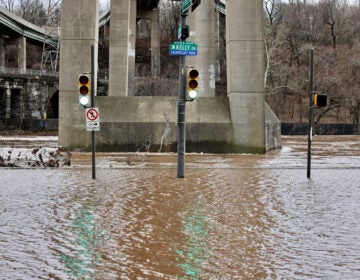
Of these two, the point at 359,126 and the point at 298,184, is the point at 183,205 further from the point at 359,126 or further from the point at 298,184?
the point at 359,126

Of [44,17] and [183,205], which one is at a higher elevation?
[44,17]

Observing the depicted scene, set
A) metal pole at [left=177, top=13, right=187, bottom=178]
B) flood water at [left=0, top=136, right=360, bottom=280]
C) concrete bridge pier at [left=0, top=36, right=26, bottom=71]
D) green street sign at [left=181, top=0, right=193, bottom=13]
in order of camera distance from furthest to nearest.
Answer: concrete bridge pier at [left=0, top=36, right=26, bottom=71] < metal pole at [left=177, top=13, right=187, bottom=178] < green street sign at [left=181, top=0, right=193, bottom=13] < flood water at [left=0, top=136, right=360, bottom=280]

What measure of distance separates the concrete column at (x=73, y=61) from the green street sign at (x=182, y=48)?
12.9m

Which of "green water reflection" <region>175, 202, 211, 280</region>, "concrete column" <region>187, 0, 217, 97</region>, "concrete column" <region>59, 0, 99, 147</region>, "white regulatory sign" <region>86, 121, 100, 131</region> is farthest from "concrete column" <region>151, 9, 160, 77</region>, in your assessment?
"green water reflection" <region>175, 202, 211, 280</region>

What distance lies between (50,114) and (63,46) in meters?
63.0

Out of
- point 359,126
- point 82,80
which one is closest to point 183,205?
point 82,80

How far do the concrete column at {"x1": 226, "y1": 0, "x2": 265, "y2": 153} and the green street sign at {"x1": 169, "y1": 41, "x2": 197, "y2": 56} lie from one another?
38.3ft

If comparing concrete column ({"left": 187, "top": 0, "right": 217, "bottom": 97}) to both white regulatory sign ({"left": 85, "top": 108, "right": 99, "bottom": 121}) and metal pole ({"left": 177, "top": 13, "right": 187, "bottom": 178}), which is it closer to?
metal pole ({"left": 177, "top": 13, "right": 187, "bottom": 178})

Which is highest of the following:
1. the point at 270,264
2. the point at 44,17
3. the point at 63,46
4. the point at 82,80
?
the point at 44,17

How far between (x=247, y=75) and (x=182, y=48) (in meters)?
12.1

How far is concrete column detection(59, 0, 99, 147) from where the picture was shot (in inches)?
1147

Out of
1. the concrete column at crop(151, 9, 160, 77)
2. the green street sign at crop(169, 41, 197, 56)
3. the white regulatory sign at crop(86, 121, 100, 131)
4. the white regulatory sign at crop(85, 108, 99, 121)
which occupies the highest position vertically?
the concrete column at crop(151, 9, 160, 77)

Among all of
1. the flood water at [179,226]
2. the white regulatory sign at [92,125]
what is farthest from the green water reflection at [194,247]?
the white regulatory sign at [92,125]

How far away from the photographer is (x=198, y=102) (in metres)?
29.5
